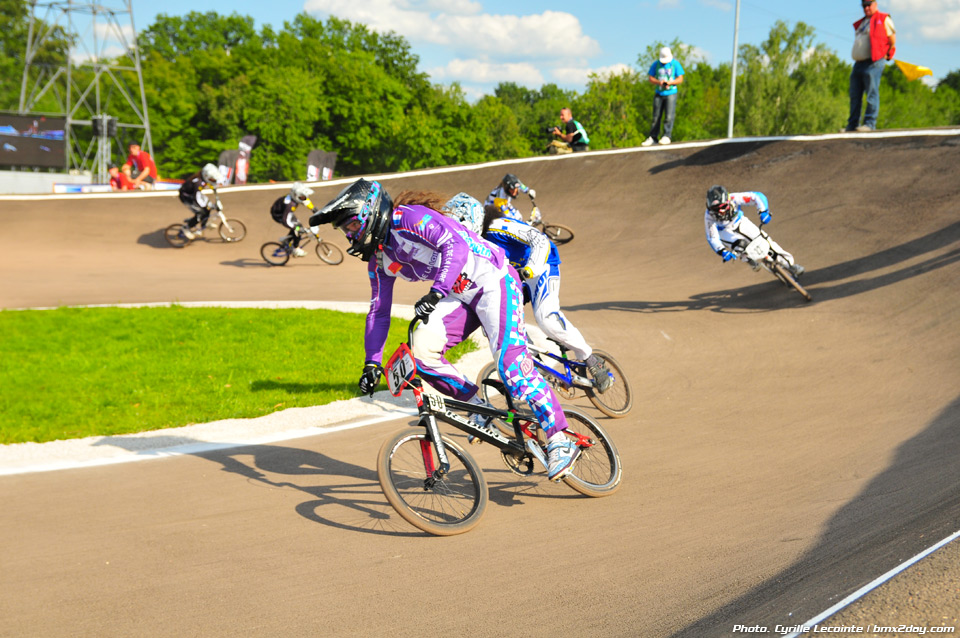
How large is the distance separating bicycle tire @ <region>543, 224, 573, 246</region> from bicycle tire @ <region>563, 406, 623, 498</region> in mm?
14385

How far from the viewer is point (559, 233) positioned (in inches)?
771

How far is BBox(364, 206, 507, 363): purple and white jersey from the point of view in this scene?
4758 millimetres

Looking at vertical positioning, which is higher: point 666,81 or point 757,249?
point 666,81

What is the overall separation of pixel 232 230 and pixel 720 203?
15473mm

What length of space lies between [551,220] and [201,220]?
34.3ft

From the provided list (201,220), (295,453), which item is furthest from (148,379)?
(201,220)

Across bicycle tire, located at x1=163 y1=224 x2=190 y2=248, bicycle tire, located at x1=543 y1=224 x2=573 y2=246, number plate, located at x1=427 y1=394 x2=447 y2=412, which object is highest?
bicycle tire, located at x1=543 y1=224 x2=573 y2=246

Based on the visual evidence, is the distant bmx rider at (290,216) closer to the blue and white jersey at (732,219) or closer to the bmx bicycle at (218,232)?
the bmx bicycle at (218,232)

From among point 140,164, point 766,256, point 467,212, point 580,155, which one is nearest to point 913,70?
point 766,256

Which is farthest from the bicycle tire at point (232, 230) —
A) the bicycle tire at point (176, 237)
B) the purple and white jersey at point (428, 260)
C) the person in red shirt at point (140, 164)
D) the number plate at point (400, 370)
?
the number plate at point (400, 370)

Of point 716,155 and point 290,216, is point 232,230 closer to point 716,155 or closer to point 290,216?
point 290,216

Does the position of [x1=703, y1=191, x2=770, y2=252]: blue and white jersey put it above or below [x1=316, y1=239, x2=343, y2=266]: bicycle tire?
above

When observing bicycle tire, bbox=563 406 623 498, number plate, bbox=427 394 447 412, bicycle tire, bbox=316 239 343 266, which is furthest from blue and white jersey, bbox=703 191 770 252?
bicycle tire, bbox=316 239 343 266

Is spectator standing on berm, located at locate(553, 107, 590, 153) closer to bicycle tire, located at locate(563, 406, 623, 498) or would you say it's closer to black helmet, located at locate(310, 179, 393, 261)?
bicycle tire, located at locate(563, 406, 623, 498)
